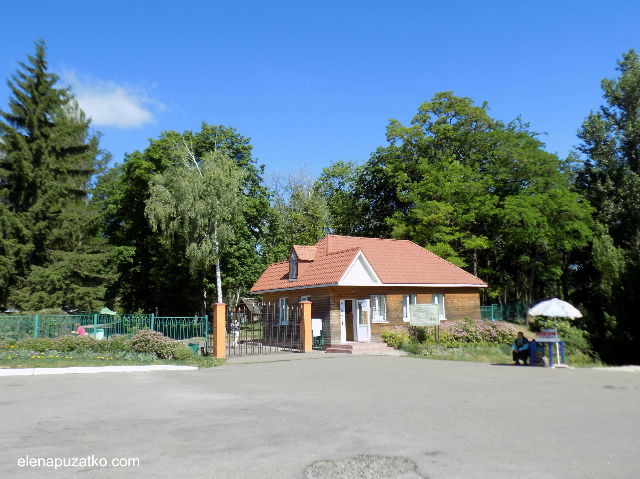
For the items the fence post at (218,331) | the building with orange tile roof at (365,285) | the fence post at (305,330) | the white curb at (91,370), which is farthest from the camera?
the building with orange tile roof at (365,285)

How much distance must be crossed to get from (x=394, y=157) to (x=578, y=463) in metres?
40.9

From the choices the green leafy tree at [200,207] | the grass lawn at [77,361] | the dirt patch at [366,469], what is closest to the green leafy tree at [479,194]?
the green leafy tree at [200,207]

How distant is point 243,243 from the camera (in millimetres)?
39031

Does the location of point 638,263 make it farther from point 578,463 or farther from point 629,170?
point 578,463

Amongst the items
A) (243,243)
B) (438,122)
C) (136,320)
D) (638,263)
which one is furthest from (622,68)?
(136,320)

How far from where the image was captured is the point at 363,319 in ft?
86.0

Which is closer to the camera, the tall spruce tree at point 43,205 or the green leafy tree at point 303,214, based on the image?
the tall spruce tree at point 43,205

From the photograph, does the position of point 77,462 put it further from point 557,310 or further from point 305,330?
point 305,330

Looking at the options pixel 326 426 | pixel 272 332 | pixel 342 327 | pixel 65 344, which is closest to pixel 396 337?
pixel 342 327

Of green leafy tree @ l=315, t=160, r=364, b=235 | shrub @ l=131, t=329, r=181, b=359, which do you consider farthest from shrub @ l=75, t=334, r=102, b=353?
green leafy tree @ l=315, t=160, r=364, b=235

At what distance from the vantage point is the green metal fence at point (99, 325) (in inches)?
815

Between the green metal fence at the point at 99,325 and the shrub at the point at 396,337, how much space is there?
9.31 meters

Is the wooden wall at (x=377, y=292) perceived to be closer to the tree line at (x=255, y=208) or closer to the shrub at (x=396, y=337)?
the shrub at (x=396, y=337)

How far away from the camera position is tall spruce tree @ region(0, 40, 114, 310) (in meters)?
25.6
